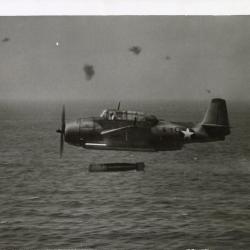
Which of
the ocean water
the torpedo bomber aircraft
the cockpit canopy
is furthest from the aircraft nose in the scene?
the ocean water

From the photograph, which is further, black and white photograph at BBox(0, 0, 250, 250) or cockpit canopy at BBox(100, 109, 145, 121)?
cockpit canopy at BBox(100, 109, 145, 121)

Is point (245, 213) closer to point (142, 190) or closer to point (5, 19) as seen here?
point (142, 190)

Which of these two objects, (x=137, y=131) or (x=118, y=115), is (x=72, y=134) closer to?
(x=118, y=115)

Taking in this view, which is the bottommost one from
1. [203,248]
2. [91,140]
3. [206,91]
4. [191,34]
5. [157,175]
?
[203,248]

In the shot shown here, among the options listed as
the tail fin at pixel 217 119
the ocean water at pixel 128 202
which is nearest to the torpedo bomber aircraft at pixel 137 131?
the tail fin at pixel 217 119

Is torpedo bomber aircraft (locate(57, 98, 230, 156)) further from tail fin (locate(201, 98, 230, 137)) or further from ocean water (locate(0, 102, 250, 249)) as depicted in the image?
ocean water (locate(0, 102, 250, 249))
